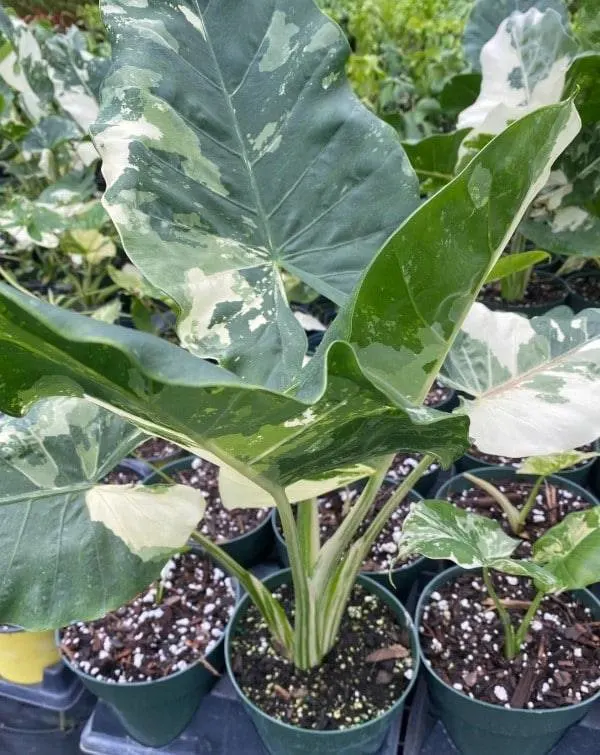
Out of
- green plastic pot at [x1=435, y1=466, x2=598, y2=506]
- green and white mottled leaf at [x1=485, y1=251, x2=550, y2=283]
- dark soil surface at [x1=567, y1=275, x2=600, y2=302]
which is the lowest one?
green plastic pot at [x1=435, y1=466, x2=598, y2=506]

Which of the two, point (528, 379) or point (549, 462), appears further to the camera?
point (549, 462)

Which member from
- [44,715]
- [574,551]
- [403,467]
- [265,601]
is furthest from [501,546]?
[44,715]

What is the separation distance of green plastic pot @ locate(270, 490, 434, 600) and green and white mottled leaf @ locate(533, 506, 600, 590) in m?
0.20

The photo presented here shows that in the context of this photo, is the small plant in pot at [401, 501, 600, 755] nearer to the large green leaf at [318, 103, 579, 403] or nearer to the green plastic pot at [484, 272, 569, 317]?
the large green leaf at [318, 103, 579, 403]

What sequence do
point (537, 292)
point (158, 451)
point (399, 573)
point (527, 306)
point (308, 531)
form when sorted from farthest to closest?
point (537, 292) < point (527, 306) < point (158, 451) < point (399, 573) < point (308, 531)

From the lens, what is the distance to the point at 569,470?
3.67 ft

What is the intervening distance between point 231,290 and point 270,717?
49cm

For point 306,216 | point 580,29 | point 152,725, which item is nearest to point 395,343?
point 306,216

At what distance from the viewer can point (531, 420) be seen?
1.95 ft

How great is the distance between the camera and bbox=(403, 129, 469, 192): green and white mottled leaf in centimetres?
110

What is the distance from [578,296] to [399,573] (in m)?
0.85

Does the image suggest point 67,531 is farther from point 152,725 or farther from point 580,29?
point 580,29

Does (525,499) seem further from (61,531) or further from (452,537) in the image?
(61,531)

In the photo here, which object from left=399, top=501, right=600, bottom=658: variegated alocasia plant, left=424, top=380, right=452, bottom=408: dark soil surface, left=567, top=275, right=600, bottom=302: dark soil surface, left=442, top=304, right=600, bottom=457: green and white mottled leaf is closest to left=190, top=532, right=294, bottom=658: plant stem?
left=399, top=501, right=600, bottom=658: variegated alocasia plant
